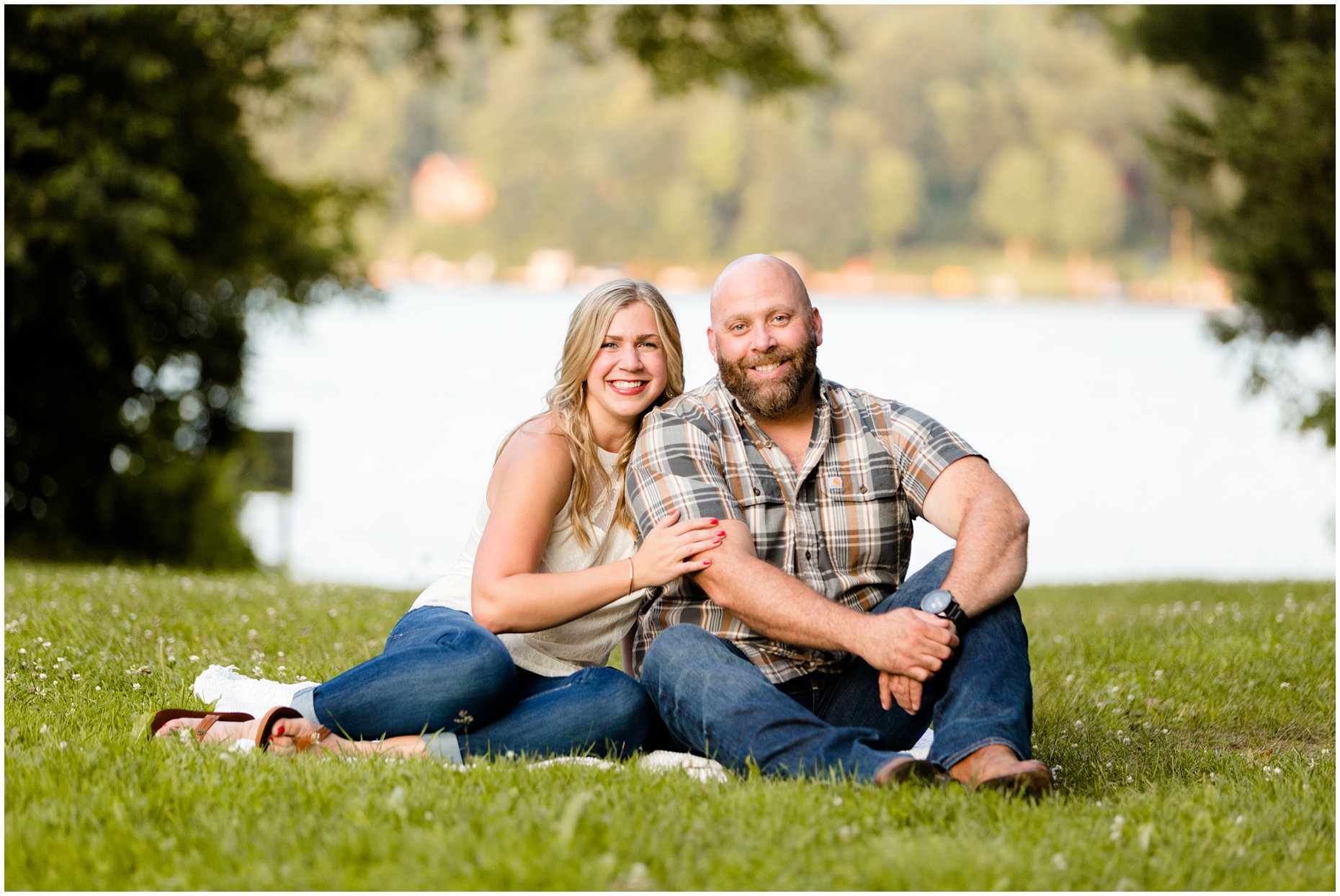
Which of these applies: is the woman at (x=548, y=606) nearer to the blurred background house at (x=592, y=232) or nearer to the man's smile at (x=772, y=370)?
the man's smile at (x=772, y=370)

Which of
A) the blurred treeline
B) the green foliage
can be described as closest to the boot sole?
the green foliage

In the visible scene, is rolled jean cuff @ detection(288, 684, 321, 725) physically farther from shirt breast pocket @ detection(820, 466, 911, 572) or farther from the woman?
shirt breast pocket @ detection(820, 466, 911, 572)

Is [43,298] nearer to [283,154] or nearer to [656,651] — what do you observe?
[656,651]

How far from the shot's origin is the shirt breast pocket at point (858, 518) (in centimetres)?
423

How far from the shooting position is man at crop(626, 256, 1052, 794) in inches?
146

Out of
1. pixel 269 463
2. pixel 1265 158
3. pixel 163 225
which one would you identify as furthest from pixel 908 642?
pixel 269 463

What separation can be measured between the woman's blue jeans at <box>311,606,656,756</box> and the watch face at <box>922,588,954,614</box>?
0.93 meters

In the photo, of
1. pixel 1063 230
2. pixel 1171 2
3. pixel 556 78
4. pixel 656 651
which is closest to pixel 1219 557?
pixel 1171 2

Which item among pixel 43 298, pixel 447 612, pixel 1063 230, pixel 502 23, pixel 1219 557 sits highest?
pixel 1063 230

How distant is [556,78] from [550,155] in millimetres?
3694

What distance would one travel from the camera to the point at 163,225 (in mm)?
11227

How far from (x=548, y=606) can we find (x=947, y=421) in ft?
114

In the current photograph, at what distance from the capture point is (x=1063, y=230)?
60.1 m

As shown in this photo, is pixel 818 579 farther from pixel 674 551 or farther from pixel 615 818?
pixel 615 818
